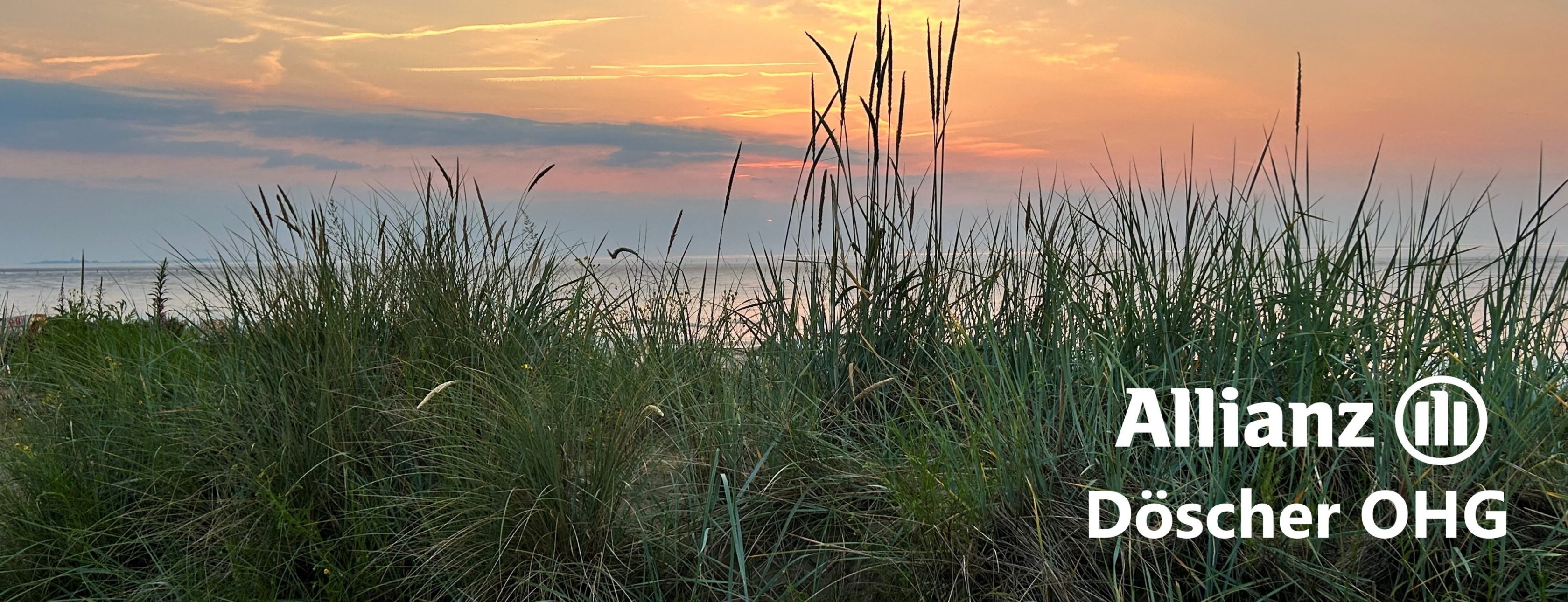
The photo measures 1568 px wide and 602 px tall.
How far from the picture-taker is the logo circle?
2.32 metres

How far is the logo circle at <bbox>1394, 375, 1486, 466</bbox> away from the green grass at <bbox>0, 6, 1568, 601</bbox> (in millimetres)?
36

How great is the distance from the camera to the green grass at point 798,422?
2377 mm

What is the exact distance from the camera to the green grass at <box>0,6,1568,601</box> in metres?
2.38

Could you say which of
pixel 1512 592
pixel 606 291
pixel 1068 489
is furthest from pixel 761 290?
pixel 1512 592

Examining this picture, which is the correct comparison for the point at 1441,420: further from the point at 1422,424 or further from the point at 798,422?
the point at 798,422

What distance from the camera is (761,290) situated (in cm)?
405

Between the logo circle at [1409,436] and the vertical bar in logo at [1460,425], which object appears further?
the vertical bar in logo at [1460,425]

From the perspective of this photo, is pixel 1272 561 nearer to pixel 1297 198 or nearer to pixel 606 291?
pixel 1297 198

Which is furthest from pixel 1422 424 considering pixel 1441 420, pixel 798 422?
pixel 798 422

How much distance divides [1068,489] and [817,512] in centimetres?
67

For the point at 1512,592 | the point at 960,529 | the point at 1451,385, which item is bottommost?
the point at 1512,592

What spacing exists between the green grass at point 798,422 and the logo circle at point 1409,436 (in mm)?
36

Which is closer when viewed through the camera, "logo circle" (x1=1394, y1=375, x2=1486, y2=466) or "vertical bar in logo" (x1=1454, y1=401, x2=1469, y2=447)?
"logo circle" (x1=1394, y1=375, x2=1486, y2=466)

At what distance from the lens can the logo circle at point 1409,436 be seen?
7.62 feet
